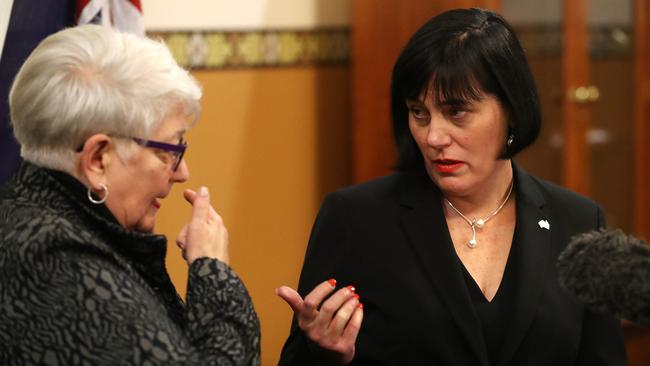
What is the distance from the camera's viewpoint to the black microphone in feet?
4.56

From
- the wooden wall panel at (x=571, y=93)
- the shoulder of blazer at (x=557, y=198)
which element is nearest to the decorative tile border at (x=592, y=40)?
the wooden wall panel at (x=571, y=93)

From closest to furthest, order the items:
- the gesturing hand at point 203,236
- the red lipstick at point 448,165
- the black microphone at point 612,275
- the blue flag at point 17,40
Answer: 1. the black microphone at point 612,275
2. the gesturing hand at point 203,236
3. the red lipstick at point 448,165
4. the blue flag at point 17,40

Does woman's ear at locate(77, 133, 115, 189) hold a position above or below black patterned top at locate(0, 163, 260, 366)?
above

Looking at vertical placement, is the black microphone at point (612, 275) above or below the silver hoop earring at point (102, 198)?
below

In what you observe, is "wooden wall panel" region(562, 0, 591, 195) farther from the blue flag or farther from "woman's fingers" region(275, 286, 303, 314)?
"woman's fingers" region(275, 286, 303, 314)

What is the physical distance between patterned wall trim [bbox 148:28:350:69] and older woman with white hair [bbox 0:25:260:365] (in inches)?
65.7

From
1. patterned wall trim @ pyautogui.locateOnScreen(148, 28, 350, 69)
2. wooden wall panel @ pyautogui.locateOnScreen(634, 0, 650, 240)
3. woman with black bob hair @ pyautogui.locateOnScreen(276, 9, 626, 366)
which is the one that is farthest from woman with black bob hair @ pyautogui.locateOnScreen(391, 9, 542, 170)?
wooden wall panel @ pyautogui.locateOnScreen(634, 0, 650, 240)

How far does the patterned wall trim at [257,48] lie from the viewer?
11.2 feet

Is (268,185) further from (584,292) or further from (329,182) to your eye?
(584,292)

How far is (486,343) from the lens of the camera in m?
2.06

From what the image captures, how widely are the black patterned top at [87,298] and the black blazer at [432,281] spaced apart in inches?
15.7

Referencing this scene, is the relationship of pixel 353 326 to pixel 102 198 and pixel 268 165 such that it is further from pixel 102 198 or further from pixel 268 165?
pixel 268 165

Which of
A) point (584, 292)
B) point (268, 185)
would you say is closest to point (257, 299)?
point (268, 185)

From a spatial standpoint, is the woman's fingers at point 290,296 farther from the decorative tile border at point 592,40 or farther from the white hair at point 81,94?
the decorative tile border at point 592,40
